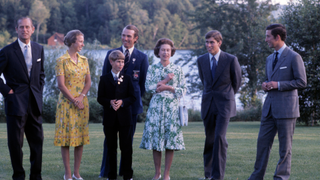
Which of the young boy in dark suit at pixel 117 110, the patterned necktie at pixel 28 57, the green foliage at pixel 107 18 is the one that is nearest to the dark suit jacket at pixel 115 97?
the young boy in dark suit at pixel 117 110

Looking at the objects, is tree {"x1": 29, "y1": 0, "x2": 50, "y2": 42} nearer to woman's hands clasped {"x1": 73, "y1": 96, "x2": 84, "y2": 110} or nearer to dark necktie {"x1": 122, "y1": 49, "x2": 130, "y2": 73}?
dark necktie {"x1": 122, "y1": 49, "x2": 130, "y2": 73}

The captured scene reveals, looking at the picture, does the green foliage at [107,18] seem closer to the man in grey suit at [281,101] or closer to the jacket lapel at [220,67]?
the jacket lapel at [220,67]

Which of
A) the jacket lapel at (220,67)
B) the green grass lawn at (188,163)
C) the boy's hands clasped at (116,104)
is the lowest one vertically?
the green grass lawn at (188,163)

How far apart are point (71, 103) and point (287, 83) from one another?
10.2 ft

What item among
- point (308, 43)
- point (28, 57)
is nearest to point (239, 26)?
point (308, 43)

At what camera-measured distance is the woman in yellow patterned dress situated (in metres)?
5.45

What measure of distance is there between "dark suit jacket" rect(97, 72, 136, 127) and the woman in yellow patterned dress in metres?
0.33

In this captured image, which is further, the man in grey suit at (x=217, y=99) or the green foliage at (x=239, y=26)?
the green foliage at (x=239, y=26)

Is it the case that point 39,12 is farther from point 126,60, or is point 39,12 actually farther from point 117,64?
point 117,64

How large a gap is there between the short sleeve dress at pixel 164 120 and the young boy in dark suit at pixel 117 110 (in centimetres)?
34

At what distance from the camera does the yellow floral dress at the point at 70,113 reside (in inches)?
215

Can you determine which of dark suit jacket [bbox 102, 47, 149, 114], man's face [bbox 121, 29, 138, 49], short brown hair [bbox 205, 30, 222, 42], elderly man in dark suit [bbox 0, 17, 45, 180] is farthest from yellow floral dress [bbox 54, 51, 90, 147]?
short brown hair [bbox 205, 30, 222, 42]

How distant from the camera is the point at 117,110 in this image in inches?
215

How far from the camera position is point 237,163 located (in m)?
7.23
